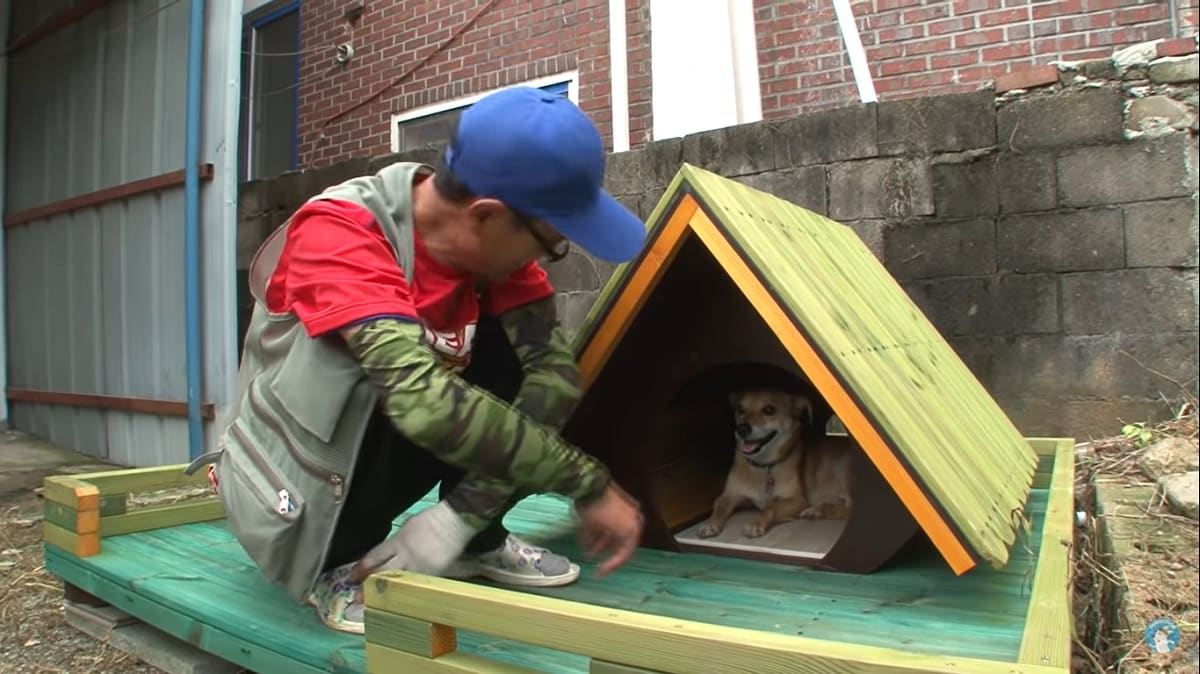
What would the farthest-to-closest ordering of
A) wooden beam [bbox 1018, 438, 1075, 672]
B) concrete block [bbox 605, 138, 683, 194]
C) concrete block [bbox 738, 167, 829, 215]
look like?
concrete block [bbox 605, 138, 683, 194], concrete block [bbox 738, 167, 829, 215], wooden beam [bbox 1018, 438, 1075, 672]

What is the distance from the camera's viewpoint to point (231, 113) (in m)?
4.77

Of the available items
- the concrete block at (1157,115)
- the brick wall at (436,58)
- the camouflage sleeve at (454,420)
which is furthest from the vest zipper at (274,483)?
the brick wall at (436,58)

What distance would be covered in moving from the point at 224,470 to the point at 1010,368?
292cm

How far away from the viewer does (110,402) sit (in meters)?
5.48

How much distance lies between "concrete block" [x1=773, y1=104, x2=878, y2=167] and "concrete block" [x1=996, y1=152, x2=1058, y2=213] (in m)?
0.50

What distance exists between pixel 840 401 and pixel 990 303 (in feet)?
7.00

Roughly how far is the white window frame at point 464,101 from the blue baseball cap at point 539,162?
13.6 ft

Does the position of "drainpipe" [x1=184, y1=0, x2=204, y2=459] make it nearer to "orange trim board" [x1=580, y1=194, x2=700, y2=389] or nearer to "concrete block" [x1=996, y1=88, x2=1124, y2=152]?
"orange trim board" [x1=580, y1=194, x2=700, y2=389]

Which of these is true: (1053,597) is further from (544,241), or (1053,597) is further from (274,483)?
(274,483)

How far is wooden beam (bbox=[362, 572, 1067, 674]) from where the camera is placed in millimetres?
1131

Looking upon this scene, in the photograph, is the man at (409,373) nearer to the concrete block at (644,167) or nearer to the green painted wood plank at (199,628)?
the green painted wood plank at (199,628)

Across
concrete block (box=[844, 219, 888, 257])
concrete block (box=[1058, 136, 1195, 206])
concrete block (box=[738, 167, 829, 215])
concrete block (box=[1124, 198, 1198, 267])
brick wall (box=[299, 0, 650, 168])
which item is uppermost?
brick wall (box=[299, 0, 650, 168])

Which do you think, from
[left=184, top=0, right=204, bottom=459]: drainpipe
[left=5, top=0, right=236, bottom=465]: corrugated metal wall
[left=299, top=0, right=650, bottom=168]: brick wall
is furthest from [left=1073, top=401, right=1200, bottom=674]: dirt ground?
[left=184, top=0, right=204, bottom=459]: drainpipe

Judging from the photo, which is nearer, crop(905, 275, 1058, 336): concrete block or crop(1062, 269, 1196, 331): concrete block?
crop(1062, 269, 1196, 331): concrete block
